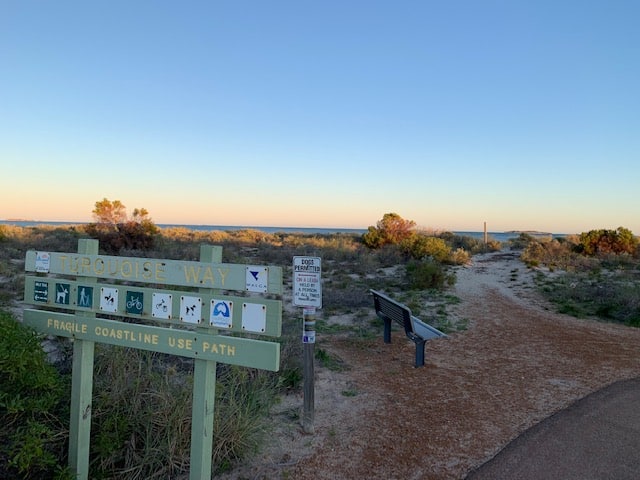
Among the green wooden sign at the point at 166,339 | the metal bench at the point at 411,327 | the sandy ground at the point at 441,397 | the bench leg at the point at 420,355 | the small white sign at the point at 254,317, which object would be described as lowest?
the sandy ground at the point at 441,397

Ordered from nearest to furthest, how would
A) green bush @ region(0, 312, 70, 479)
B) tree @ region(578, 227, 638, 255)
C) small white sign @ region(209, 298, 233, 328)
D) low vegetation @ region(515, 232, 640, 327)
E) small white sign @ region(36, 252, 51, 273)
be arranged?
green bush @ region(0, 312, 70, 479), small white sign @ region(209, 298, 233, 328), small white sign @ region(36, 252, 51, 273), low vegetation @ region(515, 232, 640, 327), tree @ region(578, 227, 638, 255)

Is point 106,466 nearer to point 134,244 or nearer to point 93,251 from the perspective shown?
point 93,251

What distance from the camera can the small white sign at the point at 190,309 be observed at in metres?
3.09

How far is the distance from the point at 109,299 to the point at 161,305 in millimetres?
445

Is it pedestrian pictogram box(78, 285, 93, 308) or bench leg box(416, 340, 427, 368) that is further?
bench leg box(416, 340, 427, 368)

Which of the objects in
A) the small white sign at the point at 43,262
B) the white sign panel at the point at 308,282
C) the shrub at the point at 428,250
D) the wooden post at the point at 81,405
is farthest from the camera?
the shrub at the point at 428,250

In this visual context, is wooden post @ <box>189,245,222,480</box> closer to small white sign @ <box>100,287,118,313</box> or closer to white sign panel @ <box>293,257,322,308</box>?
small white sign @ <box>100,287,118,313</box>

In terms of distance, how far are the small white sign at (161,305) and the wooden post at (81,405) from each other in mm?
574

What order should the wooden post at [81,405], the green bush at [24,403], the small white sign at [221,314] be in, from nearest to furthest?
the green bush at [24,403] → the small white sign at [221,314] → the wooden post at [81,405]

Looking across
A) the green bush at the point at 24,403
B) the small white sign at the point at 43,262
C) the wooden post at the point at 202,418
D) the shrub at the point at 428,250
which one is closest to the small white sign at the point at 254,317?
the wooden post at the point at 202,418

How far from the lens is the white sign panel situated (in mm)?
4039

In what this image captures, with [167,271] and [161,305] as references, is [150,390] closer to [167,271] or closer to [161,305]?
[161,305]

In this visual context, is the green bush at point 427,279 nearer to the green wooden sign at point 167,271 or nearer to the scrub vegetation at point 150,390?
the scrub vegetation at point 150,390

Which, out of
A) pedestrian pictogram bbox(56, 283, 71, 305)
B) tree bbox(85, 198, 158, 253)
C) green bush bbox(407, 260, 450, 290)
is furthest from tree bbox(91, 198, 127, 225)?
pedestrian pictogram bbox(56, 283, 71, 305)
